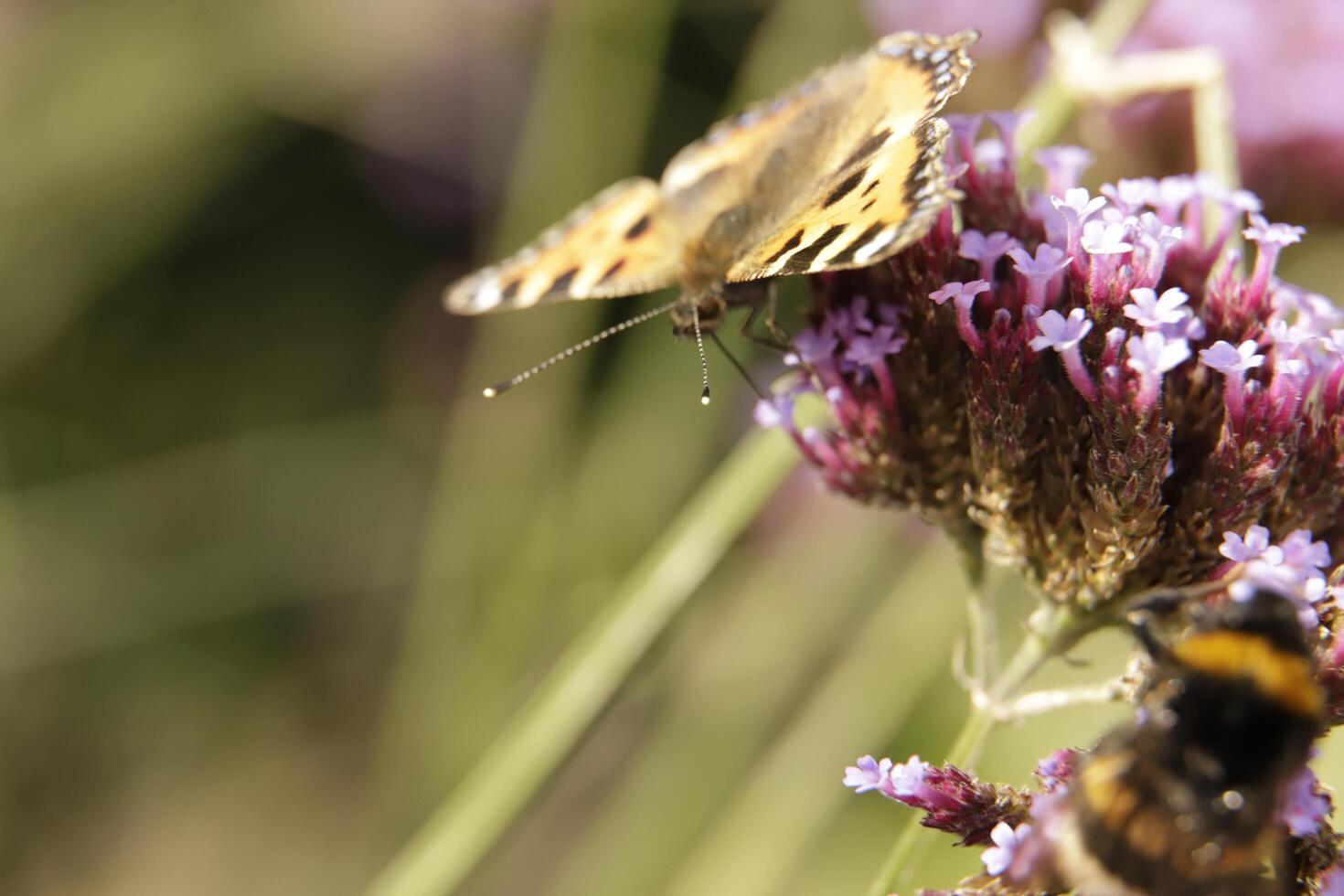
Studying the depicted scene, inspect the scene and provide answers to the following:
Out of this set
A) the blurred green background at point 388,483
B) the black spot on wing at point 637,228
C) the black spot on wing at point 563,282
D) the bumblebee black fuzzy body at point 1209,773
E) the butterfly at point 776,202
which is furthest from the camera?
the blurred green background at point 388,483

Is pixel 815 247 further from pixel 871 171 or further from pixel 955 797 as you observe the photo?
pixel 955 797

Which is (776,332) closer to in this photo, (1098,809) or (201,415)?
(1098,809)

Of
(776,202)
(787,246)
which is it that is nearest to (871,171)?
(787,246)

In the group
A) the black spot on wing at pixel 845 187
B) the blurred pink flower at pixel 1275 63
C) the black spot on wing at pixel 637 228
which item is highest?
the blurred pink flower at pixel 1275 63

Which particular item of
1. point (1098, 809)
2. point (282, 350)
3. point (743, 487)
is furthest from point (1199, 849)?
point (282, 350)

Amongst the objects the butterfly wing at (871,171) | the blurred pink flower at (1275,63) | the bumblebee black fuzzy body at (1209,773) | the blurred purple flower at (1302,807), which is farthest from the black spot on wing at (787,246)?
the blurred pink flower at (1275,63)

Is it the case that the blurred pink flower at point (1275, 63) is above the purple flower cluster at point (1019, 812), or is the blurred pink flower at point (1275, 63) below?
above

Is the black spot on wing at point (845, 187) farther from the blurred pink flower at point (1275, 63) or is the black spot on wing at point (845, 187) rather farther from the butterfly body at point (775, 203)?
the blurred pink flower at point (1275, 63)
